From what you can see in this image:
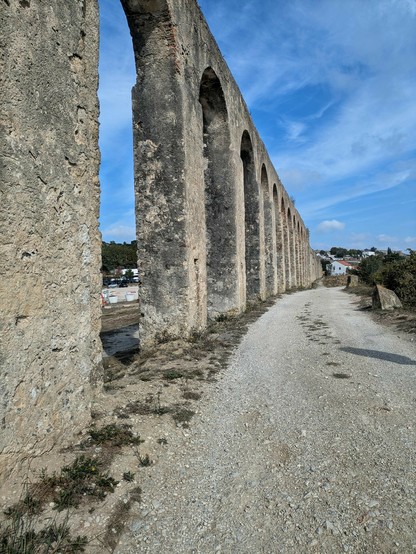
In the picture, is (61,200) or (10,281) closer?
(10,281)

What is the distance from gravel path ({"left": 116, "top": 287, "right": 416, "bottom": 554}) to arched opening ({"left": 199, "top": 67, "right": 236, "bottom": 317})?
521cm

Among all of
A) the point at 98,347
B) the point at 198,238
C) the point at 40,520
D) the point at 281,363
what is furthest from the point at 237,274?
the point at 40,520

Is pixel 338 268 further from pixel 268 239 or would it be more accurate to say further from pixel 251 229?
pixel 251 229

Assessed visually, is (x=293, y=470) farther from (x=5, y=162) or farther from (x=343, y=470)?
(x=5, y=162)

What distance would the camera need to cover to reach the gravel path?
6.93 feet

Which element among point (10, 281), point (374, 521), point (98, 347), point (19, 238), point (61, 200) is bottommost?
point (374, 521)

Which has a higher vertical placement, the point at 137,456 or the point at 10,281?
the point at 10,281

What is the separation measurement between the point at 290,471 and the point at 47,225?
246 centimetres

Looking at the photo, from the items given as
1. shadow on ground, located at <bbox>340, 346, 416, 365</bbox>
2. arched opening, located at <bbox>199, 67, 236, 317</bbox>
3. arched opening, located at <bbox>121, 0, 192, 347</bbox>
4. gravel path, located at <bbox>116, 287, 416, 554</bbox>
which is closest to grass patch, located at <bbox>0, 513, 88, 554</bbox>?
gravel path, located at <bbox>116, 287, 416, 554</bbox>

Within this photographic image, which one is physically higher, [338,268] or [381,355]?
[338,268]

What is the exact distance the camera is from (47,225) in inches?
114

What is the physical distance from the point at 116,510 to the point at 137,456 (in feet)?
1.91

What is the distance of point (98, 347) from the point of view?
3.55 meters

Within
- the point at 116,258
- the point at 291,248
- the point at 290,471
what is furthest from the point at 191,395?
the point at 116,258
